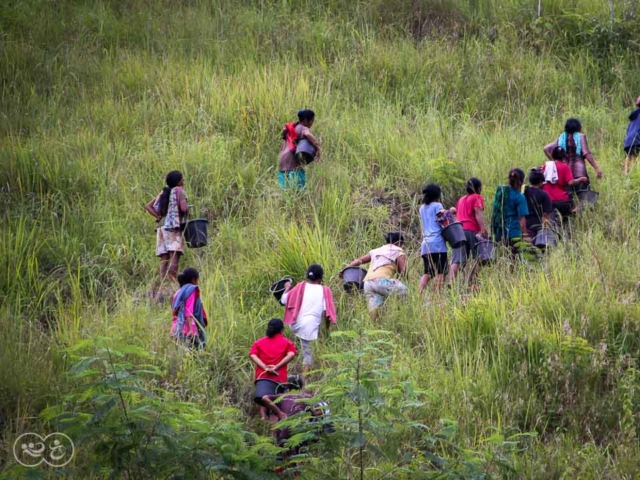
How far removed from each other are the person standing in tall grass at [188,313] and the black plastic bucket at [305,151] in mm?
3198

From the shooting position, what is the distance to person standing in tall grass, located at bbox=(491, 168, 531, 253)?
35.2ft

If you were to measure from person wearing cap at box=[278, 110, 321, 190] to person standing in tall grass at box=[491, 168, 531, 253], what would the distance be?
97.8 inches

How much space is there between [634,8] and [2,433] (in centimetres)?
1317

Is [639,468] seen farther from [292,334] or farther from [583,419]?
[292,334]

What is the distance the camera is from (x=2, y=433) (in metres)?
8.46

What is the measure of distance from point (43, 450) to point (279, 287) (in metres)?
3.43

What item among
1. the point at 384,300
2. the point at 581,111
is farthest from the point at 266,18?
the point at 384,300

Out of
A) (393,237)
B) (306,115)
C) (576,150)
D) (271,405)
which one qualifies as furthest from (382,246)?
(271,405)

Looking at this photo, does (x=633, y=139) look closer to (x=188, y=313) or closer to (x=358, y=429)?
(x=188, y=313)

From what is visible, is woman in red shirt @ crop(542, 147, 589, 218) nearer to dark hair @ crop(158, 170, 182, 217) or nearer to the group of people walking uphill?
the group of people walking uphill

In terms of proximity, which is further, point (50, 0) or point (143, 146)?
point (50, 0)

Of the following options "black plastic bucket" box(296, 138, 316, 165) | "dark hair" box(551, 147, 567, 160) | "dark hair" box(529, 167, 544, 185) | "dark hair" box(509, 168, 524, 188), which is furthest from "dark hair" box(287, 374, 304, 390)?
"dark hair" box(551, 147, 567, 160)

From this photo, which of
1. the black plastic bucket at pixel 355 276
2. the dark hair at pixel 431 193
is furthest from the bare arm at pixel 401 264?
the dark hair at pixel 431 193

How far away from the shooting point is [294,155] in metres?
12.4
